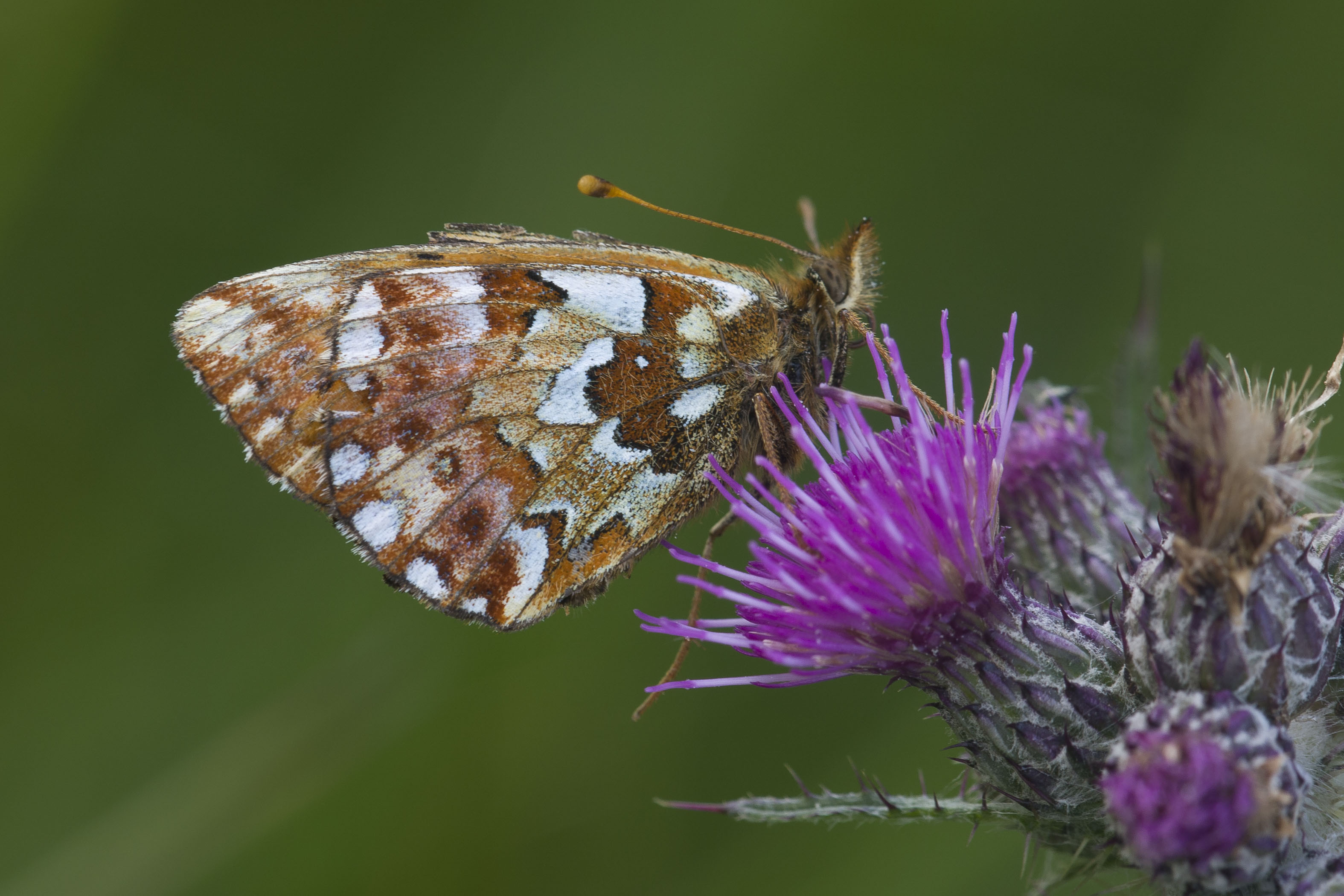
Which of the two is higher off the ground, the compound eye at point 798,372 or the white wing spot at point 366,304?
the white wing spot at point 366,304

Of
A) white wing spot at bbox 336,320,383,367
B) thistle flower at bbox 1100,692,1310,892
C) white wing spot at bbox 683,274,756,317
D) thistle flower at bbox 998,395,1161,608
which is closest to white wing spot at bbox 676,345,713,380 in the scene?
white wing spot at bbox 683,274,756,317

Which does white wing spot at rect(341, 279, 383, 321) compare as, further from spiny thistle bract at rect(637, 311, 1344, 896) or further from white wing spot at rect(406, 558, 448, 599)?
spiny thistle bract at rect(637, 311, 1344, 896)

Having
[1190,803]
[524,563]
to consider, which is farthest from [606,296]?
[1190,803]

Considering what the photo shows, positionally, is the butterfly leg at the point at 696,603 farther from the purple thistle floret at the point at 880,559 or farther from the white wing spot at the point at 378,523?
the white wing spot at the point at 378,523

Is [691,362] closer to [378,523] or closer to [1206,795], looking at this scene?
[378,523]

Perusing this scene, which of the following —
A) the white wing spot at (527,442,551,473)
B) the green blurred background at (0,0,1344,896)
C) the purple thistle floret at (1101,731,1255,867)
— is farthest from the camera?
the green blurred background at (0,0,1344,896)

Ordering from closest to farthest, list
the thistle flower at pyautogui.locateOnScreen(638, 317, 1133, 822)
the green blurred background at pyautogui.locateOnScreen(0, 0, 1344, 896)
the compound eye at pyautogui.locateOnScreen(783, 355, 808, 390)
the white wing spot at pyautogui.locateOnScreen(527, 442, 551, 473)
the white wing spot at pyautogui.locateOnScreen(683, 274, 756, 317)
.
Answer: the thistle flower at pyautogui.locateOnScreen(638, 317, 1133, 822) < the white wing spot at pyautogui.locateOnScreen(527, 442, 551, 473) < the white wing spot at pyautogui.locateOnScreen(683, 274, 756, 317) < the compound eye at pyautogui.locateOnScreen(783, 355, 808, 390) < the green blurred background at pyautogui.locateOnScreen(0, 0, 1344, 896)

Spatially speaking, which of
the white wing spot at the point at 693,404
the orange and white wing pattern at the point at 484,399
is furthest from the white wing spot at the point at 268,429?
the white wing spot at the point at 693,404
